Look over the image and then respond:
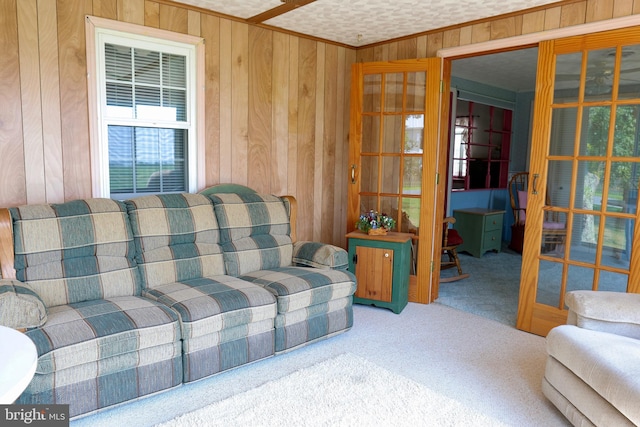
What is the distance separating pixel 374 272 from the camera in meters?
3.79

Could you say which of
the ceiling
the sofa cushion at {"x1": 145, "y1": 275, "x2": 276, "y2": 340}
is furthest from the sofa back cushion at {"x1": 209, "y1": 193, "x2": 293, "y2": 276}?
the ceiling

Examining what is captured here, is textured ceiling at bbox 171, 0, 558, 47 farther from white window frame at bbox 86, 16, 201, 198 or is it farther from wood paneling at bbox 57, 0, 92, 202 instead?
wood paneling at bbox 57, 0, 92, 202

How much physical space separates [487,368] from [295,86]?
2.75 metres

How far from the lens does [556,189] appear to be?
10.7 feet

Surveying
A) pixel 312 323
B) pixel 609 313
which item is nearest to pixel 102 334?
pixel 312 323

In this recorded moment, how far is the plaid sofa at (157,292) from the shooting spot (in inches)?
83.0

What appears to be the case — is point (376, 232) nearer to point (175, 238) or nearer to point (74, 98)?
point (175, 238)

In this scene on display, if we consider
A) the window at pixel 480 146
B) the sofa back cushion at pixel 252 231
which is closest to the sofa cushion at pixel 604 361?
the sofa back cushion at pixel 252 231

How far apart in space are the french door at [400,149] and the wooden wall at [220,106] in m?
0.40

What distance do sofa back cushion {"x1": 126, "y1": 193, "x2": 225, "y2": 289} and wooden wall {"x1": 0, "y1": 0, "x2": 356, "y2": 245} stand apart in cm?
51

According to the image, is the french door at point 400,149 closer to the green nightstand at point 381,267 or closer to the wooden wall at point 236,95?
the green nightstand at point 381,267

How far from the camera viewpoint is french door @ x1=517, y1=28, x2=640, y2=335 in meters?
2.92

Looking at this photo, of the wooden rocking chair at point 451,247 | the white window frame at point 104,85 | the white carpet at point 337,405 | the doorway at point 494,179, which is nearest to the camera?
the white carpet at point 337,405

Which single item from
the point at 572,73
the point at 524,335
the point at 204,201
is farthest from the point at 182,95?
the point at 524,335
